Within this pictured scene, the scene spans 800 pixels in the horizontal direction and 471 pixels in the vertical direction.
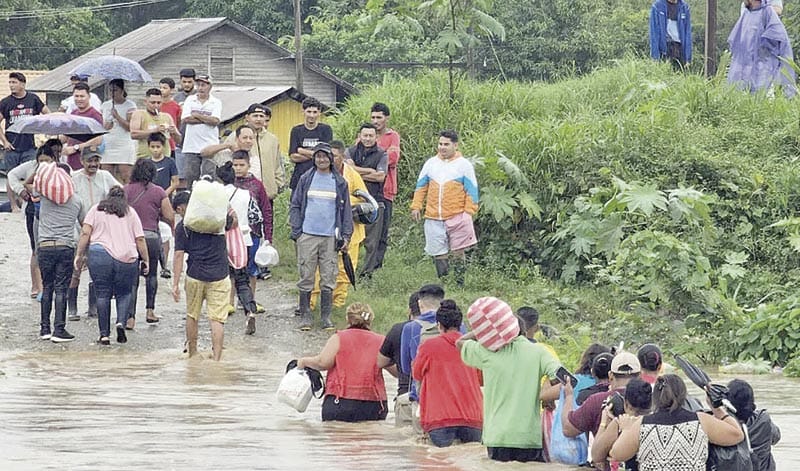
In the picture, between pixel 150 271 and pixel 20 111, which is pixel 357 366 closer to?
pixel 150 271

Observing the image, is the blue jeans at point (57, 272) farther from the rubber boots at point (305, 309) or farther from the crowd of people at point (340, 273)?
the rubber boots at point (305, 309)

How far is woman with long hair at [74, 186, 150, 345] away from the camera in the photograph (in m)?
14.5

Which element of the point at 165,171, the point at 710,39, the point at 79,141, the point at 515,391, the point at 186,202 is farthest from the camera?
the point at 710,39

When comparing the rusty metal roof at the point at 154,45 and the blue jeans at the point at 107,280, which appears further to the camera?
the rusty metal roof at the point at 154,45

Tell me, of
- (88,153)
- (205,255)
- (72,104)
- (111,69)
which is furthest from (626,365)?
(111,69)

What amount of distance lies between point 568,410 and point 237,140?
8816 mm

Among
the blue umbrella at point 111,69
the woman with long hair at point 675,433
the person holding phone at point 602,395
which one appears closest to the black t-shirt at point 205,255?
the blue umbrella at point 111,69

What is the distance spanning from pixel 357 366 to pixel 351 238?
528 cm

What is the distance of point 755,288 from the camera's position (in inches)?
642

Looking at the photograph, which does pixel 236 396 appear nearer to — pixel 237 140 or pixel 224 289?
pixel 224 289

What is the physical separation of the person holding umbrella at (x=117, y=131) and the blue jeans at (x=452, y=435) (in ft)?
28.5

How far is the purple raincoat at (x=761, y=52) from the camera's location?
70.6 ft

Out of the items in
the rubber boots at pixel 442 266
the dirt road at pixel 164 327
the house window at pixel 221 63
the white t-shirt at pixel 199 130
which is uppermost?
the house window at pixel 221 63

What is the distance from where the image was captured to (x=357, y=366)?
36.2 ft
